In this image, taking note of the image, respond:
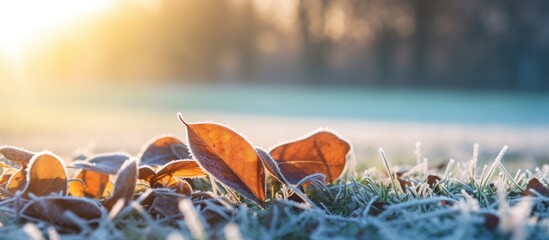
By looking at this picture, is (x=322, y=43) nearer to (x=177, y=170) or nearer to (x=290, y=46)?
(x=290, y=46)

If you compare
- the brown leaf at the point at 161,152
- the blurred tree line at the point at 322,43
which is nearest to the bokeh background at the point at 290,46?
the blurred tree line at the point at 322,43

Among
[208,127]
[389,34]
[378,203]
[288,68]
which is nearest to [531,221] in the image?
[378,203]

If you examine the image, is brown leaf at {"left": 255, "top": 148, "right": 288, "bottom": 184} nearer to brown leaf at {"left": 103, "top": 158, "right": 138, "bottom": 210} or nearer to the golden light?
brown leaf at {"left": 103, "top": 158, "right": 138, "bottom": 210}

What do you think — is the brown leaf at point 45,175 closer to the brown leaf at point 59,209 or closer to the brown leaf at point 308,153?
the brown leaf at point 59,209

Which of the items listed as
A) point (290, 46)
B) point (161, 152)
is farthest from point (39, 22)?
point (161, 152)

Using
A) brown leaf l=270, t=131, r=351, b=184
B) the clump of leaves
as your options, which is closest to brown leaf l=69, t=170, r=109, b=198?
the clump of leaves
